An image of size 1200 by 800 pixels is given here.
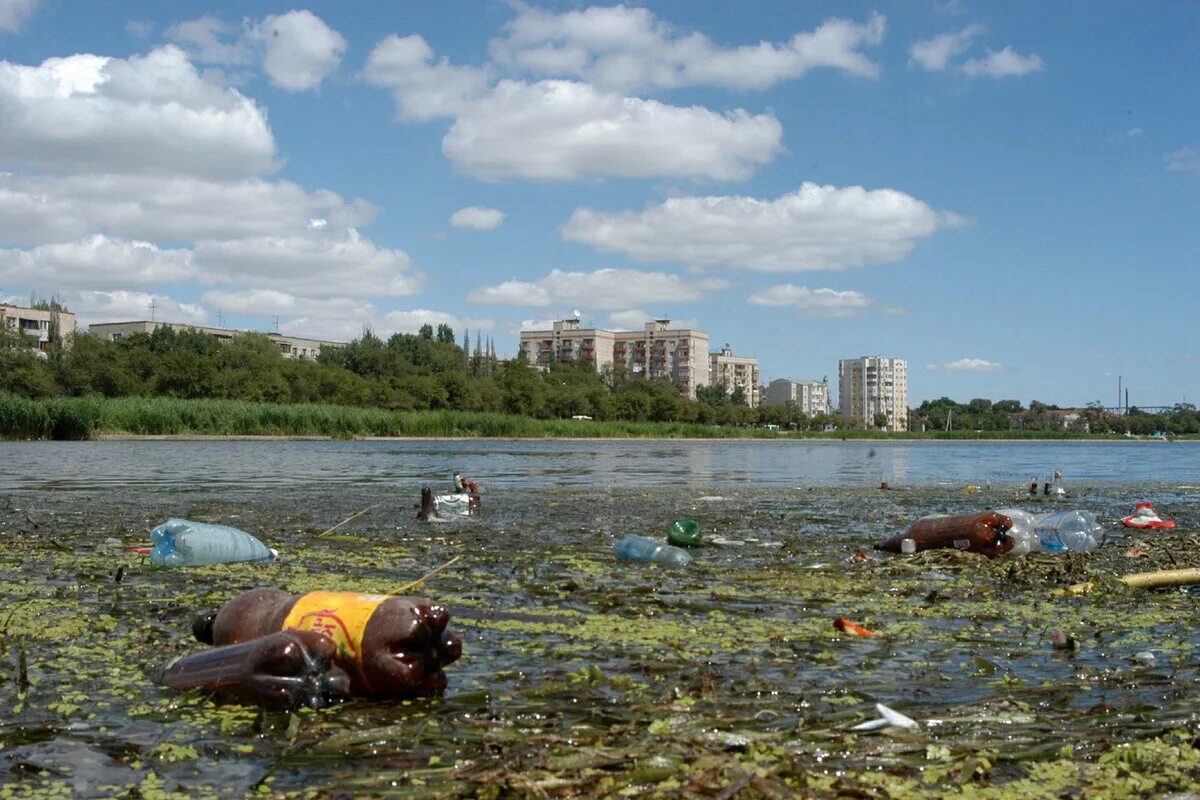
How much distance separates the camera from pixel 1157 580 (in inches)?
409

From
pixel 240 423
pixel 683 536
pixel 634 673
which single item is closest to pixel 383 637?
pixel 634 673

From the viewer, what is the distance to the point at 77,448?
1895 inches

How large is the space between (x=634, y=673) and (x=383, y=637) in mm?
1701

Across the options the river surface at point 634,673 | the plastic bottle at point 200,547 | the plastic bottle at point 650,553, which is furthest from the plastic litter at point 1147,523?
the plastic bottle at point 200,547

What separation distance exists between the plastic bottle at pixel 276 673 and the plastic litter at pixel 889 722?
2.96 metres

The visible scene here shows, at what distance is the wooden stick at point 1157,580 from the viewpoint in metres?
10.3

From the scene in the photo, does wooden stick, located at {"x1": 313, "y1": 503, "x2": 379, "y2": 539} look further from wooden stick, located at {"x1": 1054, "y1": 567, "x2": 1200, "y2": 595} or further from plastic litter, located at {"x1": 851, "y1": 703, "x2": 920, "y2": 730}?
plastic litter, located at {"x1": 851, "y1": 703, "x2": 920, "y2": 730}

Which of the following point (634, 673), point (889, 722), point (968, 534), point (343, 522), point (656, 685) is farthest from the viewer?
point (343, 522)

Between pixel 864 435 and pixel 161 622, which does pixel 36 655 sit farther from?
pixel 864 435

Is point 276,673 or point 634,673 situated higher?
point 276,673

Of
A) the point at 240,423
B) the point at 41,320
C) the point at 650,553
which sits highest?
the point at 41,320

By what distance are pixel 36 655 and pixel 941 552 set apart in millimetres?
9587

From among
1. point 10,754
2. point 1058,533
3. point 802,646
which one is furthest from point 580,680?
point 1058,533

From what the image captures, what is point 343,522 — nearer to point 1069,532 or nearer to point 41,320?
point 1069,532
